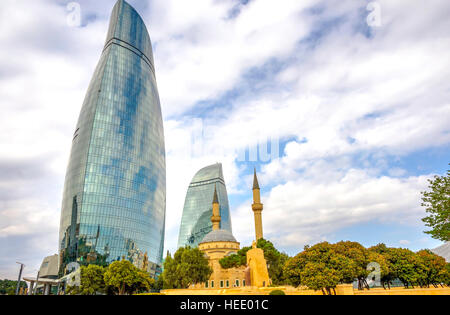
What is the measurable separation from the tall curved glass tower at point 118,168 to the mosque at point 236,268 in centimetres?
2773

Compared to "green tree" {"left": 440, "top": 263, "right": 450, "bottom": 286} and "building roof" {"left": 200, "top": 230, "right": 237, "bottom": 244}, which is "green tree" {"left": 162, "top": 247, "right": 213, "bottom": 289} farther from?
"green tree" {"left": 440, "top": 263, "right": 450, "bottom": 286}

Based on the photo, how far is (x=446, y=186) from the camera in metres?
35.0

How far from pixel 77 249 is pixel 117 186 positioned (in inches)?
902

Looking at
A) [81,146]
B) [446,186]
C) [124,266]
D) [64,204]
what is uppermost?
[81,146]

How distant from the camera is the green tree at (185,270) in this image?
63469 mm

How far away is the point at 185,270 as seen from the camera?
207ft

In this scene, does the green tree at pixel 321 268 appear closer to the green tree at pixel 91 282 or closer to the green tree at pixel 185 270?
the green tree at pixel 185 270

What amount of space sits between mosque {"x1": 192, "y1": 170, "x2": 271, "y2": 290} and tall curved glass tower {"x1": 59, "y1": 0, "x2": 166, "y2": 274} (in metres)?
27.7

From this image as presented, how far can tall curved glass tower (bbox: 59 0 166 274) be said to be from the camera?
326ft

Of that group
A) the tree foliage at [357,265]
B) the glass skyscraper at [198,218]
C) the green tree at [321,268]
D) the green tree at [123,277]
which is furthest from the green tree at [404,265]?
the glass skyscraper at [198,218]

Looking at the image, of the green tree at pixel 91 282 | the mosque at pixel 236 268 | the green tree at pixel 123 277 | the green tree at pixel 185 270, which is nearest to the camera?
the mosque at pixel 236 268
